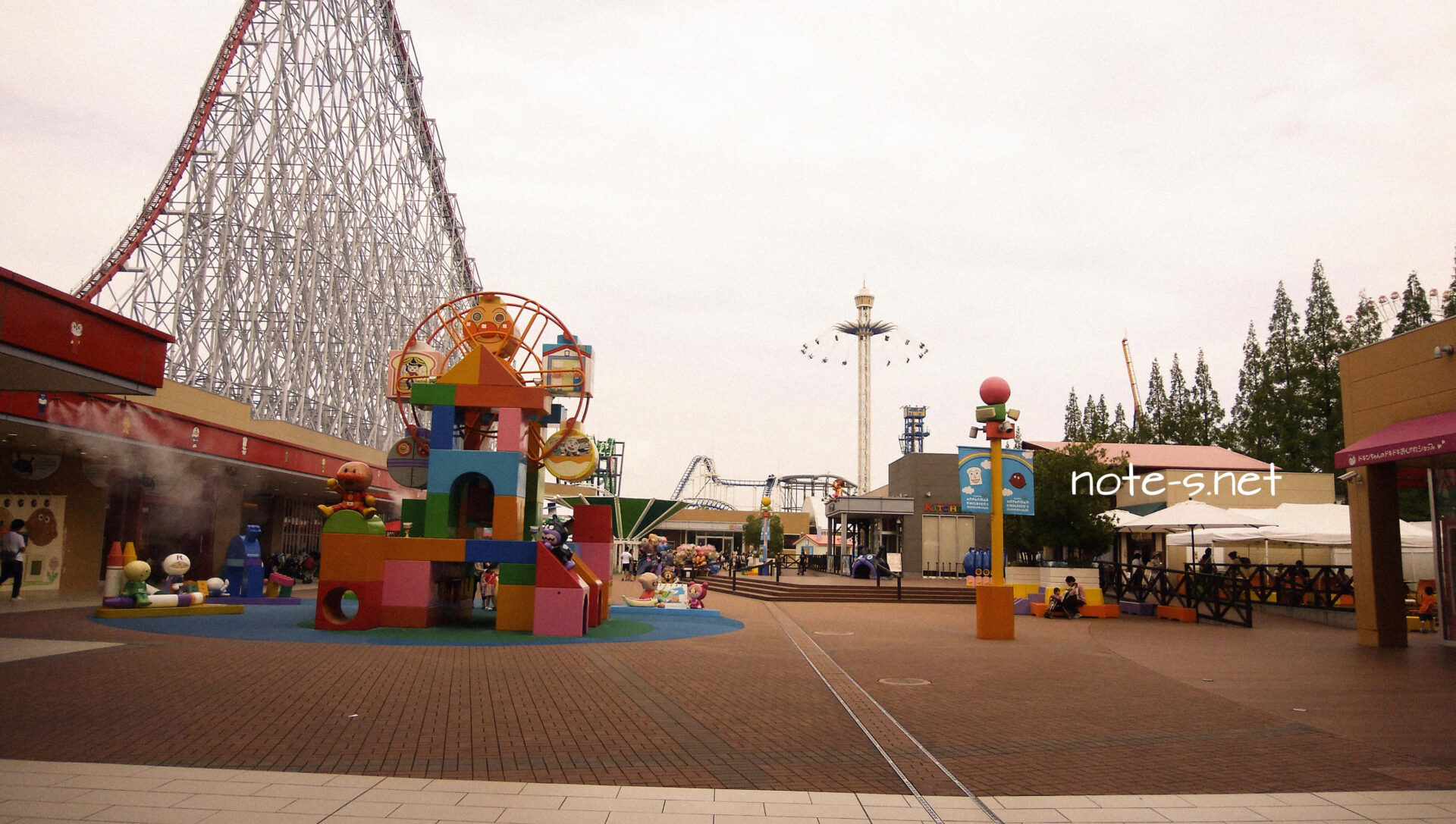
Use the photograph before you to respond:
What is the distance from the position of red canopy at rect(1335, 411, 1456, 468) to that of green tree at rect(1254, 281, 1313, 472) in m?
31.6

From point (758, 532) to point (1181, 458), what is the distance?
5393 cm

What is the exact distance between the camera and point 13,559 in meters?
16.0

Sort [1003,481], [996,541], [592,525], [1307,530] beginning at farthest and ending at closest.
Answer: [1307,530]
[1003,481]
[592,525]
[996,541]

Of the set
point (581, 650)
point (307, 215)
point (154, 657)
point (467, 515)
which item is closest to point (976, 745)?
point (581, 650)

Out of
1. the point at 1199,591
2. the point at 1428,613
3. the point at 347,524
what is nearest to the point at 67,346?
the point at 347,524

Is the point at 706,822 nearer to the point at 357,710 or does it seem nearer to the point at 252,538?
the point at 357,710

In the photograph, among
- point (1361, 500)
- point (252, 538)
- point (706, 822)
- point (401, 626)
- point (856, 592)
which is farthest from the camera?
point (856, 592)

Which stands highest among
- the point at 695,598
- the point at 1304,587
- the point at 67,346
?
the point at 67,346

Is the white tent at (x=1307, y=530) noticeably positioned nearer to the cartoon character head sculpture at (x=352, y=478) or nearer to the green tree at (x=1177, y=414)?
the cartoon character head sculpture at (x=352, y=478)

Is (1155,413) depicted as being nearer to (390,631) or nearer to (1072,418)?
(1072,418)

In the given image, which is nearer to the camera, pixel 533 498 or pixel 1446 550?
pixel 1446 550

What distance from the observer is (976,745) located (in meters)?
6.96

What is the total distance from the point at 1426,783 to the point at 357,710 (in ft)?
25.2

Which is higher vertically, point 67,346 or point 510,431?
point 67,346
